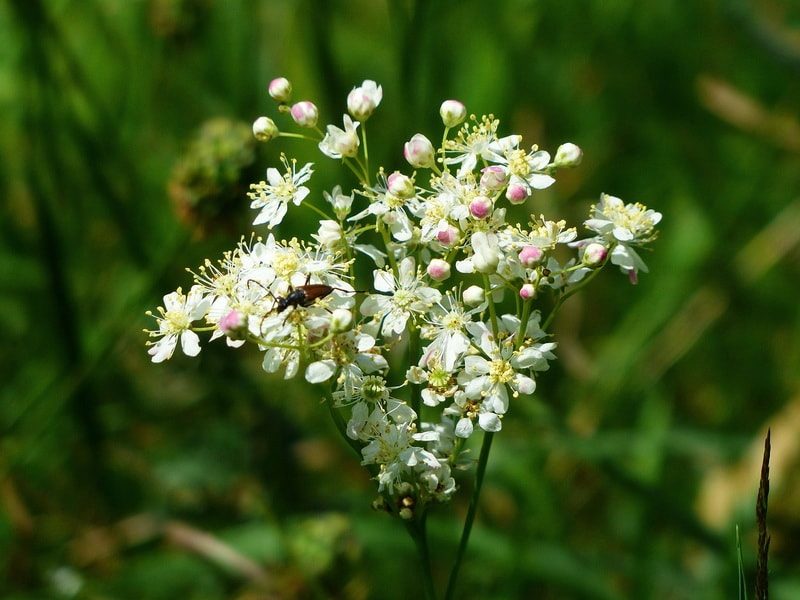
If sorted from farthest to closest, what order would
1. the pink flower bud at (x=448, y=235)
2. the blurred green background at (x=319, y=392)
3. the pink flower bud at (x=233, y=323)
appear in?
1. the blurred green background at (x=319, y=392)
2. the pink flower bud at (x=448, y=235)
3. the pink flower bud at (x=233, y=323)

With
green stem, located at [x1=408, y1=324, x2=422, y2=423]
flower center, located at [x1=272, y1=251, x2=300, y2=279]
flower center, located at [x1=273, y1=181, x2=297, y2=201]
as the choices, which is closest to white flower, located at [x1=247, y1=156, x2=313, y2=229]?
flower center, located at [x1=273, y1=181, x2=297, y2=201]

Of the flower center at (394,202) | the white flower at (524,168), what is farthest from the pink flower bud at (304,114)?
the white flower at (524,168)

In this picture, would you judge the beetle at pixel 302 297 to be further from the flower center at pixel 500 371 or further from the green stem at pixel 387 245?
the flower center at pixel 500 371

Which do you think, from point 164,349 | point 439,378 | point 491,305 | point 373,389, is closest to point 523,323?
point 491,305

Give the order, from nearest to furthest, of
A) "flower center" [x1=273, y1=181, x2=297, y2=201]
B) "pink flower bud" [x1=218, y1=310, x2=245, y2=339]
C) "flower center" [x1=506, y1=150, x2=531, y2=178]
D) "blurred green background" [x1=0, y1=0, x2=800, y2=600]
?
"pink flower bud" [x1=218, y1=310, x2=245, y2=339] < "flower center" [x1=506, y1=150, x2=531, y2=178] < "flower center" [x1=273, y1=181, x2=297, y2=201] < "blurred green background" [x1=0, y1=0, x2=800, y2=600]

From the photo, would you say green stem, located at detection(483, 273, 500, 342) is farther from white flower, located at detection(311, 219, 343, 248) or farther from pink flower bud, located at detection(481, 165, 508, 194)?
white flower, located at detection(311, 219, 343, 248)

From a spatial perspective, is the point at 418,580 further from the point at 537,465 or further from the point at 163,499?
the point at 163,499

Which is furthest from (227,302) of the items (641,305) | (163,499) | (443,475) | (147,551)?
(641,305)
